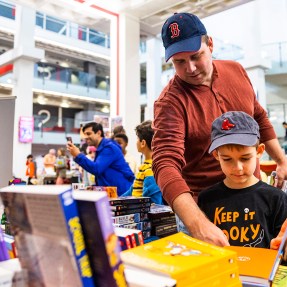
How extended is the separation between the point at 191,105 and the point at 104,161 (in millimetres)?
1994

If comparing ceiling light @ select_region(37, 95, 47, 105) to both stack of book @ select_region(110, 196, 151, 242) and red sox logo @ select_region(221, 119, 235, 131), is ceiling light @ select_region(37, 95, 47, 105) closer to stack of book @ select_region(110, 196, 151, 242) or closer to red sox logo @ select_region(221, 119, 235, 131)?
stack of book @ select_region(110, 196, 151, 242)

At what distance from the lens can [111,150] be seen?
3457 mm

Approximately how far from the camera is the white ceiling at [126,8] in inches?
218

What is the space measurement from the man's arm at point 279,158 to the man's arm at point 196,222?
767 mm

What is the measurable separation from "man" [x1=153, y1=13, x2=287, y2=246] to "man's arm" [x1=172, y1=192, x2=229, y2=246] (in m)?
0.03

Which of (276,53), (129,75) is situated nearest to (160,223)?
(129,75)

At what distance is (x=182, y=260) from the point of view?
0.69m

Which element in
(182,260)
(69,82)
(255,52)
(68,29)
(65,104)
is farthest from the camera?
(65,104)

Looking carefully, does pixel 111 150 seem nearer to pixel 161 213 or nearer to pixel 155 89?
pixel 161 213

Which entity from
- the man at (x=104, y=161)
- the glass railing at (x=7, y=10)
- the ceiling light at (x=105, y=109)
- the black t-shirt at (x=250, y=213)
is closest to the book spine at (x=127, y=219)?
the black t-shirt at (x=250, y=213)

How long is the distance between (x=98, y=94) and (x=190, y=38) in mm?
18850

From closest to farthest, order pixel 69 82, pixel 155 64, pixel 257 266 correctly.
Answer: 1. pixel 257 266
2. pixel 155 64
3. pixel 69 82

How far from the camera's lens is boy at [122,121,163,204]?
101 inches

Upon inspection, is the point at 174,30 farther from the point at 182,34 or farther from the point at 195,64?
the point at 195,64
